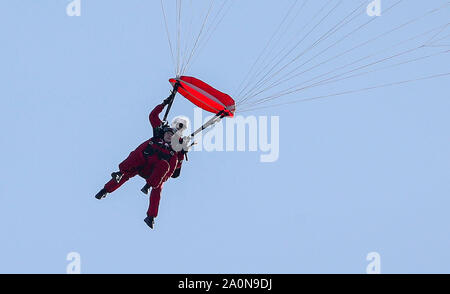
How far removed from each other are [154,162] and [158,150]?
0.26m

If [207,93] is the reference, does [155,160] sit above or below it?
below

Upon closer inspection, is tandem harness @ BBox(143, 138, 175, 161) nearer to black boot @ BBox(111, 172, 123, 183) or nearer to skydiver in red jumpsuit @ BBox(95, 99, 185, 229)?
skydiver in red jumpsuit @ BBox(95, 99, 185, 229)

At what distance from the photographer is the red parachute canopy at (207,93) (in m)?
14.3

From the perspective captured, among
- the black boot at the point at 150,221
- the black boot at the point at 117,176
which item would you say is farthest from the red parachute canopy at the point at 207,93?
the black boot at the point at 150,221

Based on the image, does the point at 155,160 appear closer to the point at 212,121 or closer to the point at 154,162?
the point at 154,162

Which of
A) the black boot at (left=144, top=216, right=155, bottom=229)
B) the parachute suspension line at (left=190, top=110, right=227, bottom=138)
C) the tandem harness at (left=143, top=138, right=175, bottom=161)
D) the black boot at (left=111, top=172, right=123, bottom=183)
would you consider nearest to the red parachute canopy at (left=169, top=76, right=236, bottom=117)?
the parachute suspension line at (left=190, top=110, right=227, bottom=138)

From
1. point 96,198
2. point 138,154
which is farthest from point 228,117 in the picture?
point 96,198

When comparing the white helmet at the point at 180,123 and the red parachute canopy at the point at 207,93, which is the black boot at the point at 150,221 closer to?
the white helmet at the point at 180,123

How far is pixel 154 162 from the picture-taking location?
13938mm

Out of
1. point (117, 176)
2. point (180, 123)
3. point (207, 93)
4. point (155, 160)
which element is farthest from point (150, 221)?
point (207, 93)

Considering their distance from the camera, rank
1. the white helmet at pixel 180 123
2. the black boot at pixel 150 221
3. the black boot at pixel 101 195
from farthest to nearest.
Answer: the black boot at pixel 101 195
the white helmet at pixel 180 123
the black boot at pixel 150 221

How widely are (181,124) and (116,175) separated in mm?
1688

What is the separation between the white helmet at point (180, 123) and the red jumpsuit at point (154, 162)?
361 millimetres
